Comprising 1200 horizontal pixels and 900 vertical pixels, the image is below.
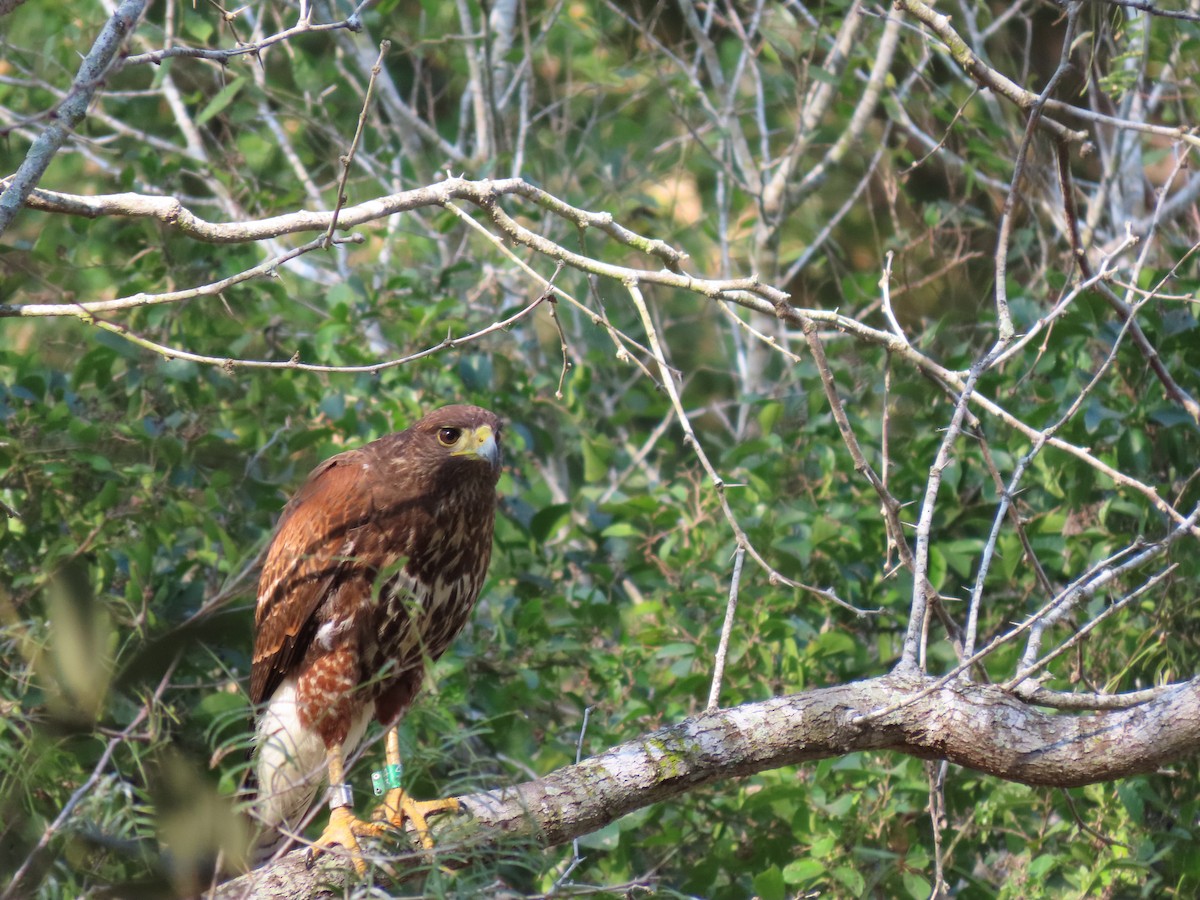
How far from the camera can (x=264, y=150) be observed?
5.68 metres

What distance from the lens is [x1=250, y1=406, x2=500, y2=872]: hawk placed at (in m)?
3.27

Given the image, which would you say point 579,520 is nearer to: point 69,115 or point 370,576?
point 370,576

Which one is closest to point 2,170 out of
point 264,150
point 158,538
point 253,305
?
point 253,305

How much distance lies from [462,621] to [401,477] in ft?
1.36

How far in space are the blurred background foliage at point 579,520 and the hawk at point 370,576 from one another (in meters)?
0.12

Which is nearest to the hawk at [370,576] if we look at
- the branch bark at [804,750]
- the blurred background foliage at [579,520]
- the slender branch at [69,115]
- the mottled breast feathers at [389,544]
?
the mottled breast feathers at [389,544]

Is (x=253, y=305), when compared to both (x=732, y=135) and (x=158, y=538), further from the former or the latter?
(x=732, y=135)

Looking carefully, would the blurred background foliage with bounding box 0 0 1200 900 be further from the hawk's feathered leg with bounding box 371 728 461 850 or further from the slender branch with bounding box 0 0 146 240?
the slender branch with bounding box 0 0 146 240

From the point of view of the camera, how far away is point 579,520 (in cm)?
575

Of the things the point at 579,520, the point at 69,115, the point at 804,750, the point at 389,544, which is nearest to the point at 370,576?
the point at 389,544

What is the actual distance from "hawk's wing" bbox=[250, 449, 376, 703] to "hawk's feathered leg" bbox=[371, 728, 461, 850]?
39cm

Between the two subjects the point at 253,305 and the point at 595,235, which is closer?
the point at 253,305

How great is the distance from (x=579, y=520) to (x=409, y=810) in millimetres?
2760

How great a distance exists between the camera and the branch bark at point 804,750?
2.51m
